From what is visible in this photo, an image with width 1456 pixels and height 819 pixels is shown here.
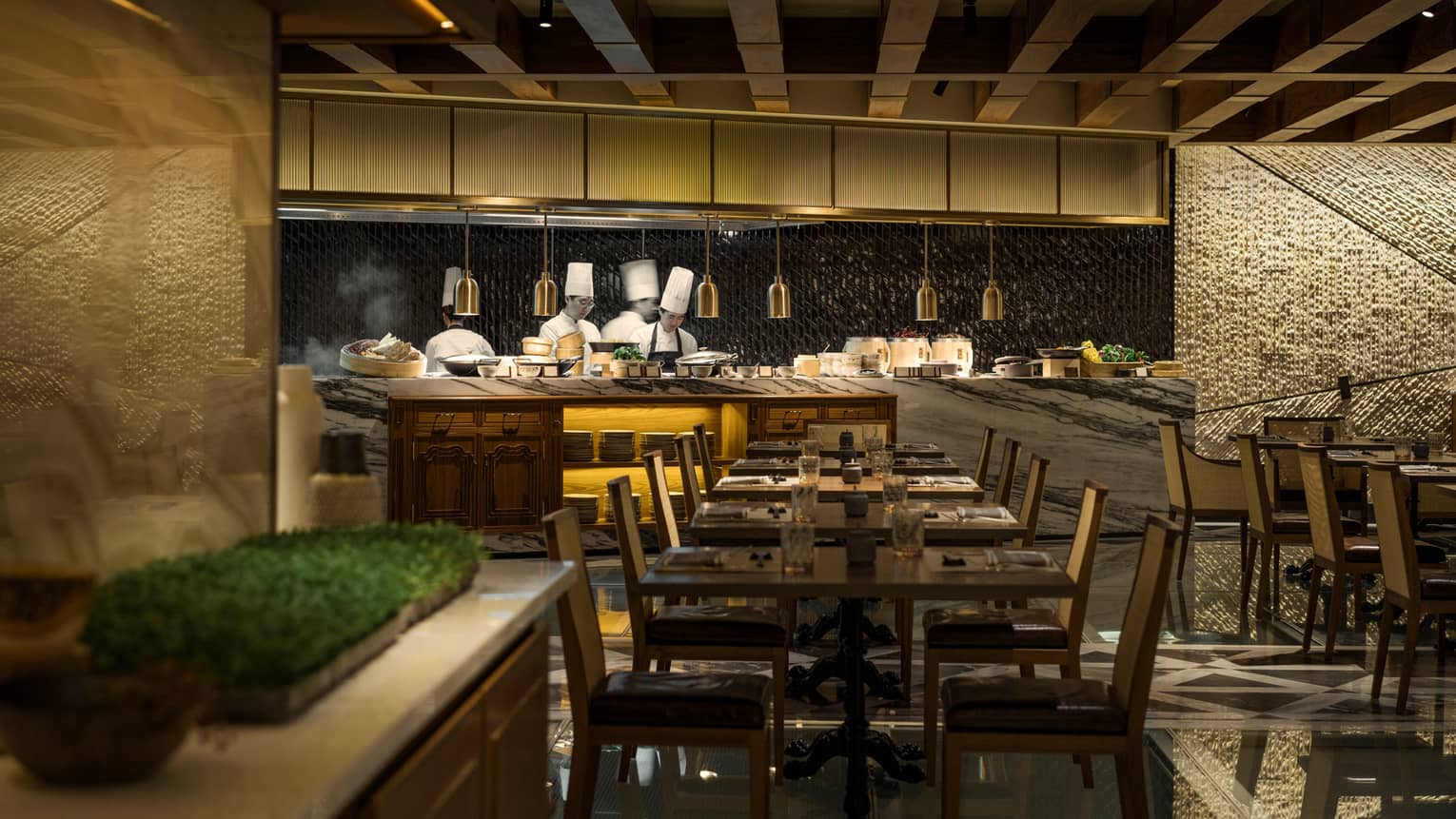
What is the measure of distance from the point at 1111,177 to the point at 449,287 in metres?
5.65

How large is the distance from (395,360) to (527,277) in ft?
5.89

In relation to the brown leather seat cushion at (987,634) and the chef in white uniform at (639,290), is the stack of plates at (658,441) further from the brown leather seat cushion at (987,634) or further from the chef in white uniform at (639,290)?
the brown leather seat cushion at (987,634)

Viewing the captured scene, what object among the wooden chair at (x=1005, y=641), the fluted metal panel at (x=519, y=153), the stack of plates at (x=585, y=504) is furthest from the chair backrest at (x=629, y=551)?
the fluted metal panel at (x=519, y=153)

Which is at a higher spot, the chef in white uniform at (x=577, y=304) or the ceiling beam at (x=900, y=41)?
the ceiling beam at (x=900, y=41)

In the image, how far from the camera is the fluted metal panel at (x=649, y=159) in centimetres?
965

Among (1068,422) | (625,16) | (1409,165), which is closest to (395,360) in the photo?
(625,16)

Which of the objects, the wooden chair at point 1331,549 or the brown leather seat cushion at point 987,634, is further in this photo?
the wooden chair at point 1331,549

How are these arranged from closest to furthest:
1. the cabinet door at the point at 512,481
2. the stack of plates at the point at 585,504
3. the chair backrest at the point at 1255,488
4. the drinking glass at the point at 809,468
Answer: the drinking glass at the point at 809,468
the chair backrest at the point at 1255,488
the cabinet door at the point at 512,481
the stack of plates at the point at 585,504

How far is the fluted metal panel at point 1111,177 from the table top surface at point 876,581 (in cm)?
773

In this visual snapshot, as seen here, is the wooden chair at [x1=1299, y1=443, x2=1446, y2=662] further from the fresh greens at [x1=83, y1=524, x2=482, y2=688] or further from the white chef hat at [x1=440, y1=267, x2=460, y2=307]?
the white chef hat at [x1=440, y1=267, x2=460, y2=307]

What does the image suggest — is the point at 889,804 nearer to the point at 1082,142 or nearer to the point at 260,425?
the point at 260,425

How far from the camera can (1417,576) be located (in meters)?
4.90

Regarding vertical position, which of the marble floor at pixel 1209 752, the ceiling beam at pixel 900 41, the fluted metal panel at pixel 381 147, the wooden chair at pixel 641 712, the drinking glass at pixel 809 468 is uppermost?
the ceiling beam at pixel 900 41

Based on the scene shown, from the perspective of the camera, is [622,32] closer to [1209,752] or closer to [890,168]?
[890,168]
